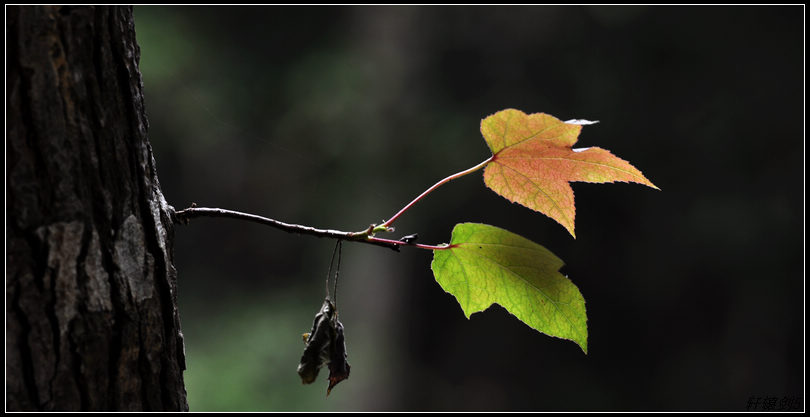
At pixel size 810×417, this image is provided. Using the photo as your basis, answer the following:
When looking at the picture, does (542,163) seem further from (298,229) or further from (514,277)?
(298,229)

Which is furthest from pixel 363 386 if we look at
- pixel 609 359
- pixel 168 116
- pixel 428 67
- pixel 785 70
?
pixel 785 70

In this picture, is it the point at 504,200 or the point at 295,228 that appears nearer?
the point at 295,228

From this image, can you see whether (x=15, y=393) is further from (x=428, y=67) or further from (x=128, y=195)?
(x=428, y=67)

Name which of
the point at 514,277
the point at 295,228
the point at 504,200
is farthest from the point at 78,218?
the point at 504,200

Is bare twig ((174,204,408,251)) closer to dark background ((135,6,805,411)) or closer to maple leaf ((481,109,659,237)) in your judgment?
maple leaf ((481,109,659,237))

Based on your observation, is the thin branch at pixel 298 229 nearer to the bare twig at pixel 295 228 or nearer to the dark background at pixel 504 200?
the bare twig at pixel 295 228
